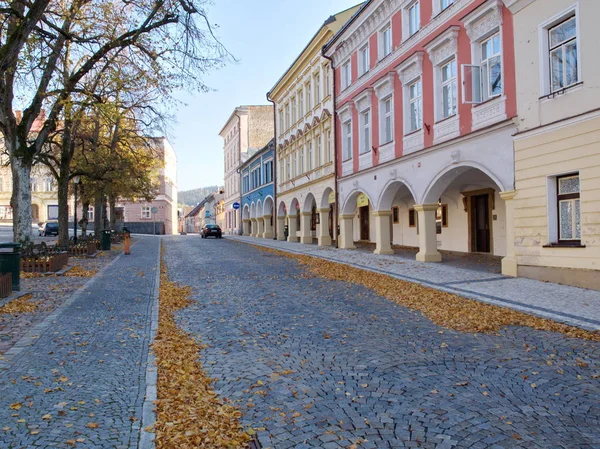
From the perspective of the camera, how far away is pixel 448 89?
614 inches

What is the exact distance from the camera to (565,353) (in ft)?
19.1

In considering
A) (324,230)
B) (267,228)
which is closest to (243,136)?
(267,228)

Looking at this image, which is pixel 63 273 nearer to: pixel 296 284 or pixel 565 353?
pixel 296 284

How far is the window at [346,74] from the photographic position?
76.3ft

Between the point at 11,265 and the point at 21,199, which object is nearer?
the point at 11,265

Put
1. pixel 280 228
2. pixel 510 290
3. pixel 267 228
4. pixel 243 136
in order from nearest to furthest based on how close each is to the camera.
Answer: pixel 510 290
pixel 280 228
pixel 267 228
pixel 243 136

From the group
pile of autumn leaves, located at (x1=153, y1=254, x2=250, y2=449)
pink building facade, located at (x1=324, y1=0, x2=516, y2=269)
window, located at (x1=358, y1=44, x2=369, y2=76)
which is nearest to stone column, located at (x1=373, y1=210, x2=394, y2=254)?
pink building facade, located at (x1=324, y1=0, x2=516, y2=269)

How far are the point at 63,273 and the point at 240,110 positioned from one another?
4039 cm

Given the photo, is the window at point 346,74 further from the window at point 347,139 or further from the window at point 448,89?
the window at point 448,89

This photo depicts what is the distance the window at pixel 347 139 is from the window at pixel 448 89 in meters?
7.80

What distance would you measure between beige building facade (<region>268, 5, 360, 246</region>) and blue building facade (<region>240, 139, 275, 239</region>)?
8.04 ft

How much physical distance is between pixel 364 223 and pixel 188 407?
26583 mm

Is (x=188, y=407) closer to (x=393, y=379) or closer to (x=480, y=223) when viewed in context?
(x=393, y=379)

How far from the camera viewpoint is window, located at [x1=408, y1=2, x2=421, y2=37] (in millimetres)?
17072
